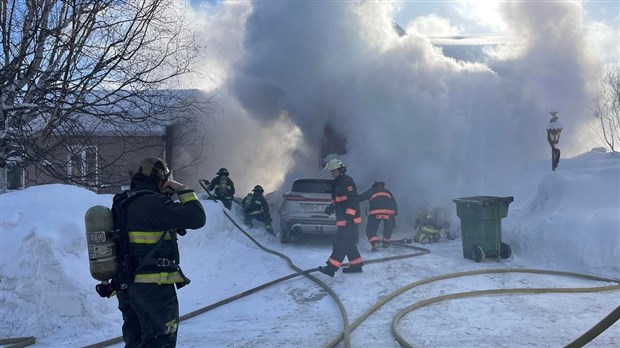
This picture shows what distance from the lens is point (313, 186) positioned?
1080 cm

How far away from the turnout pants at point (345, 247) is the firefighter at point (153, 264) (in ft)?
13.9

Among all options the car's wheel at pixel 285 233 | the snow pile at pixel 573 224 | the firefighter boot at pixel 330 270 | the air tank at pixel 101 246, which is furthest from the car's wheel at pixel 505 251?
the air tank at pixel 101 246

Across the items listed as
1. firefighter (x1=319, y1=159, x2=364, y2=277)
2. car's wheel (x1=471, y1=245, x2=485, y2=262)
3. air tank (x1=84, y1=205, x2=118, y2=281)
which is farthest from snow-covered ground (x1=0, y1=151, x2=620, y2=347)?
air tank (x1=84, y1=205, x2=118, y2=281)

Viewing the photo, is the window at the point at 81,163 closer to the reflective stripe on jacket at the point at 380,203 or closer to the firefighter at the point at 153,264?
the firefighter at the point at 153,264

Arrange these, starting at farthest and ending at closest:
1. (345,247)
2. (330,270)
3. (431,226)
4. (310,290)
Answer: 1. (431,226)
2. (345,247)
3. (330,270)
4. (310,290)

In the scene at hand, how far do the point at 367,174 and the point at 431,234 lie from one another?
366cm

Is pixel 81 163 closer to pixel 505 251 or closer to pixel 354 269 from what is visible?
pixel 354 269

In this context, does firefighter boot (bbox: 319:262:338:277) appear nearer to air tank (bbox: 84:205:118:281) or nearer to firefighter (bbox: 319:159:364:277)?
firefighter (bbox: 319:159:364:277)

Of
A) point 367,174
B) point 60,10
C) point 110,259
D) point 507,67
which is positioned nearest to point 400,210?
point 367,174

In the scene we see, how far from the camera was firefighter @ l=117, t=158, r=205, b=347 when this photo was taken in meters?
3.34

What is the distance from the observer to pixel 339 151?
52.9 feet

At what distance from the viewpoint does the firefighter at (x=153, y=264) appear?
132 inches

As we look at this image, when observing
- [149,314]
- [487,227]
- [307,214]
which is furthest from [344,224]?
[149,314]

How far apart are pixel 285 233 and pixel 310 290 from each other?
376 centimetres
